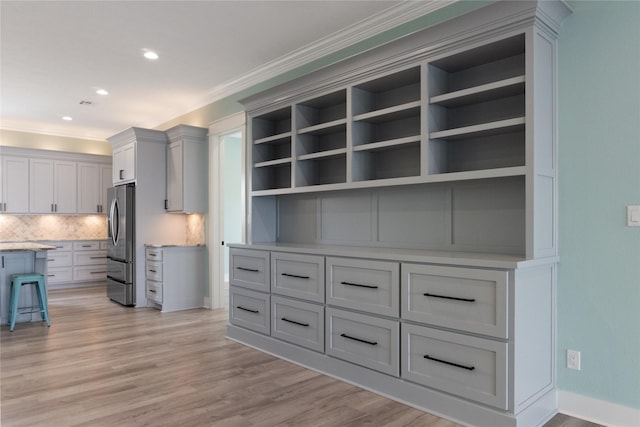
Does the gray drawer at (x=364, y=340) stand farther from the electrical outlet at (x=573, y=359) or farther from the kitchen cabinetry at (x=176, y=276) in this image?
the kitchen cabinetry at (x=176, y=276)

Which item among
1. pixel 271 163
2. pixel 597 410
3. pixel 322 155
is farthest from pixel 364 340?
pixel 271 163

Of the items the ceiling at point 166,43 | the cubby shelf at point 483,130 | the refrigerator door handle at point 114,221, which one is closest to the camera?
the cubby shelf at point 483,130

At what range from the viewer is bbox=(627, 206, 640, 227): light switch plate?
2311 mm

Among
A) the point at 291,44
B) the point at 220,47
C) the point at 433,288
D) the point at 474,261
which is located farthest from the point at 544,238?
the point at 220,47

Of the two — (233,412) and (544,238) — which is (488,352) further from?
(233,412)

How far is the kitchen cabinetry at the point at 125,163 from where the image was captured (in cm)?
596

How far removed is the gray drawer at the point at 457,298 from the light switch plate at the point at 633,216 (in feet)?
2.51

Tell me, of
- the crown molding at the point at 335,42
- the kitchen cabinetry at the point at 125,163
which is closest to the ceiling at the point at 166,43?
the crown molding at the point at 335,42

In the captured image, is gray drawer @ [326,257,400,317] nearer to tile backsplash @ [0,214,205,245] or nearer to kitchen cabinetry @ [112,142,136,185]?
kitchen cabinetry @ [112,142,136,185]

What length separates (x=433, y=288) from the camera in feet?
8.38

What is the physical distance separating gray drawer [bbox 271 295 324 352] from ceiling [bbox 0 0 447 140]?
2.30 meters

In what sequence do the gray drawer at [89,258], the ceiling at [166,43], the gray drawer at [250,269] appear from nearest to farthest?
the ceiling at [166,43], the gray drawer at [250,269], the gray drawer at [89,258]

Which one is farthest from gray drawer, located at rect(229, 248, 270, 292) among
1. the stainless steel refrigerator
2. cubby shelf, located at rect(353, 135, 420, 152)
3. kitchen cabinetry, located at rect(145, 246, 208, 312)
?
the stainless steel refrigerator

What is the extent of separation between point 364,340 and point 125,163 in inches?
185
